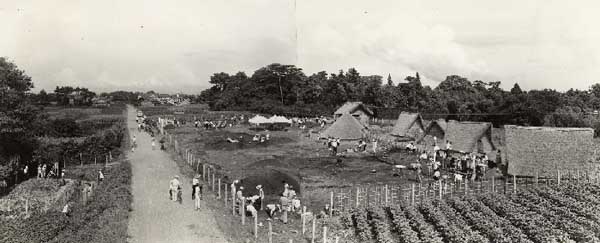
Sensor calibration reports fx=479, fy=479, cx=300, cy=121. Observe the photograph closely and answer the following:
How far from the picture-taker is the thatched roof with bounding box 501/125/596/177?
24.5m

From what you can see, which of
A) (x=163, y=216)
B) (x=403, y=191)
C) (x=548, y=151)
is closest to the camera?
(x=163, y=216)

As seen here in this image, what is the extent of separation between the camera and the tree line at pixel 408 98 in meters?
50.8

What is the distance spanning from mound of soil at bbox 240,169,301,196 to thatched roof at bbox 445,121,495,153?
13.4 metres

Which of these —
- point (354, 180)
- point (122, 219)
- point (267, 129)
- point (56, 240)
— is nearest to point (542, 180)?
point (354, 180)

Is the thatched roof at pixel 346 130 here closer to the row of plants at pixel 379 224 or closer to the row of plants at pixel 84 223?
the row of plants at pixel 84 223

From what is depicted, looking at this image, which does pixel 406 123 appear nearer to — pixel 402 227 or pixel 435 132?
pixel 435 132

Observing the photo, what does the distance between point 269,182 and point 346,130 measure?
2056cm

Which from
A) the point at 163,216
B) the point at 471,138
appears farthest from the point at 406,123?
the point at 163,216

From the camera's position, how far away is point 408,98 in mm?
75062

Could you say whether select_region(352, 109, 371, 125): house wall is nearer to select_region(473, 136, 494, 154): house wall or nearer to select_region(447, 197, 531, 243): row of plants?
select_region(473, 136, 494, 154): house wall

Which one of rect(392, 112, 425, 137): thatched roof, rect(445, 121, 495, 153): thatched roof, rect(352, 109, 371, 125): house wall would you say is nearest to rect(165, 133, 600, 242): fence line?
rect(445, 121, 495, 153): thatched roof

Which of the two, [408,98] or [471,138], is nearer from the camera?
[471,138]

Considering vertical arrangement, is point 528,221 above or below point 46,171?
above

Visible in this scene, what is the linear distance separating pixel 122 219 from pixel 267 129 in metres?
36.2
